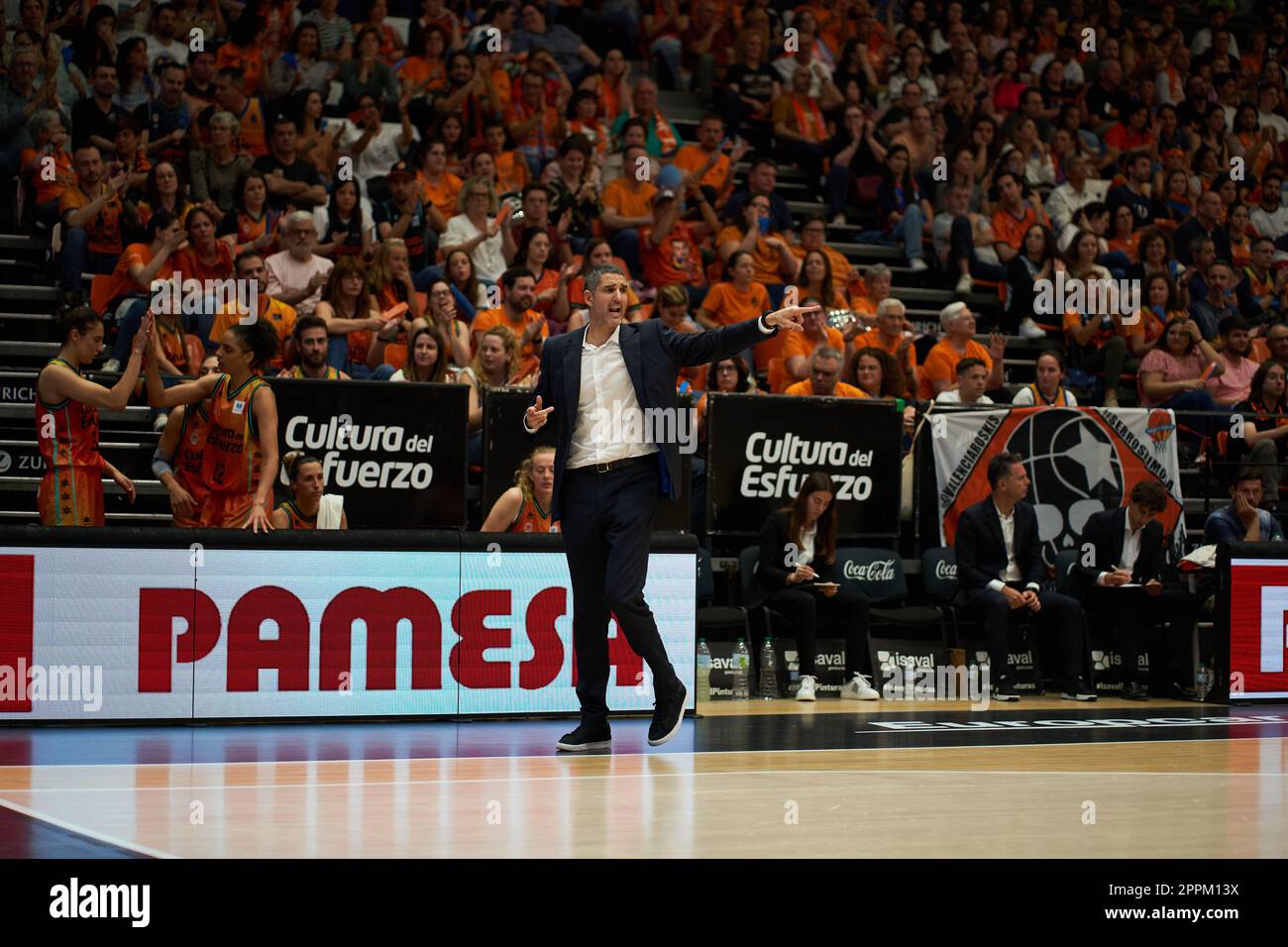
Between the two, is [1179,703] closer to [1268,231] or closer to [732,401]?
[732,401]

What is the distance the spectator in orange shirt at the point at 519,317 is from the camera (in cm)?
1248

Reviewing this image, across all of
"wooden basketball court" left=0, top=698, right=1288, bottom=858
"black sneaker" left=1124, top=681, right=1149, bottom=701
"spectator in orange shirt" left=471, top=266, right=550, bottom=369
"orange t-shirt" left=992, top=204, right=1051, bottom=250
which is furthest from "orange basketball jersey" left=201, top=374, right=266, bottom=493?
"orange t-shirt" left=992, top=204, right=1051, bottom=250

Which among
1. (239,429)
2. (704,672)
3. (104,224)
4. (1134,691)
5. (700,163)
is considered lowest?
(1134,691)

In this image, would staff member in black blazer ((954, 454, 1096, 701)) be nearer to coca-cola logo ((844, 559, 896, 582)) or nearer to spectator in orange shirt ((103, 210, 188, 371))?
coca-cola logo ((844, 559, 896, 582))

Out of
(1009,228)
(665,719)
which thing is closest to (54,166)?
(665,719)

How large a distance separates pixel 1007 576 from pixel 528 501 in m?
4.04

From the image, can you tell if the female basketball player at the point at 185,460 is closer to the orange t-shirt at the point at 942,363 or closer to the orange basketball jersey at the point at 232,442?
the orange basketball jersey at the point at 232,442

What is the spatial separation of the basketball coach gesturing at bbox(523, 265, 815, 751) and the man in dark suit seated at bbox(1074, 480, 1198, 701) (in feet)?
18.8

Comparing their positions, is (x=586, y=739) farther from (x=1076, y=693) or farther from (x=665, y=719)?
(x=1076, y=693)

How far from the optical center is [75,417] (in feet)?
30.6

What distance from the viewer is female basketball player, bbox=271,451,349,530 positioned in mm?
9906

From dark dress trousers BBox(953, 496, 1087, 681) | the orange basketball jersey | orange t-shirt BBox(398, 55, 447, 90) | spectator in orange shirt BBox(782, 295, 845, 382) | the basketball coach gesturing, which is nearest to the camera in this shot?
the basketball coach gesturing

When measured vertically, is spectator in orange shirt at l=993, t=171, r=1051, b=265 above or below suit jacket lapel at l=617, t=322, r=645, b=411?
above
